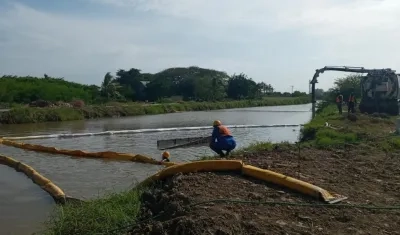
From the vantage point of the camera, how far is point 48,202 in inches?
342

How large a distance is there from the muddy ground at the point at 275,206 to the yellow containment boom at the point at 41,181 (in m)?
2.70

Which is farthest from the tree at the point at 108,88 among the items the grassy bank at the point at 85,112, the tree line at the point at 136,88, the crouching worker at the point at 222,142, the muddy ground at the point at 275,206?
the muddy ground at the point at 275,206

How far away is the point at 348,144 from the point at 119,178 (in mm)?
5848

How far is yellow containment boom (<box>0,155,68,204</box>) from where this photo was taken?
8.70m

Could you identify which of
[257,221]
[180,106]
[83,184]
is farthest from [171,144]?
[180,106]

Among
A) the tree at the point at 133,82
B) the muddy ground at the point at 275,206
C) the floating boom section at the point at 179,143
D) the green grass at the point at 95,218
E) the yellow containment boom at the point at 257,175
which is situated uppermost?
the tree at the point at 133,82

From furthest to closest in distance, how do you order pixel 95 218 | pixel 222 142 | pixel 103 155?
pixel 103 155, pixel 222 142, pixel 95 218

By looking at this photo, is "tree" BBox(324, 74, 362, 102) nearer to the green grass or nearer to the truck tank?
the truck tank

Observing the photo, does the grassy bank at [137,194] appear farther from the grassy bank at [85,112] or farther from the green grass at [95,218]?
the grassy bank at [85,112]

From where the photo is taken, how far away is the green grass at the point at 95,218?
5.56 metres

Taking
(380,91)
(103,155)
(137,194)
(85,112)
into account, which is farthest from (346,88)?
→ (137,194)

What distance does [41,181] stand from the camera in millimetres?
10164

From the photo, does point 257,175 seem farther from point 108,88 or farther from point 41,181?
point 108,88

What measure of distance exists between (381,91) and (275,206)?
68.9ft
